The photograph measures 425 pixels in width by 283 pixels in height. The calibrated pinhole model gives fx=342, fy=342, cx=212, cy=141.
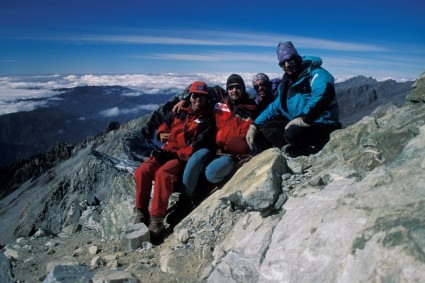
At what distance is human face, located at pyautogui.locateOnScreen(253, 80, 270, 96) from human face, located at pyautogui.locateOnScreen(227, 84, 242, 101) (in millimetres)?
1730

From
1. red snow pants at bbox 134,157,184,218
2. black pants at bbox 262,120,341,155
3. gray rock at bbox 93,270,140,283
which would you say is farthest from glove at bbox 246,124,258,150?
gray rock at bbox 93,270,140,283

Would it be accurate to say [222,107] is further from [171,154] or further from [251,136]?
[171,154]

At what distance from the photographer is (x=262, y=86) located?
1102cm

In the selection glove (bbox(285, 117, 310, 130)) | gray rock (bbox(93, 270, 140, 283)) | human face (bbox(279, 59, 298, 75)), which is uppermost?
human face (bbox(279, 59, 298, 75))

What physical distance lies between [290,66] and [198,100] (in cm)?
266

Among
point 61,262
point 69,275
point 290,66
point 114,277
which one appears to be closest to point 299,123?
point 290,66

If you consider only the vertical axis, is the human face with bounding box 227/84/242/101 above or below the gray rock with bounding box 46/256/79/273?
above

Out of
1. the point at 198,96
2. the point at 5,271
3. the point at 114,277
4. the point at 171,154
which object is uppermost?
the point at 198,96

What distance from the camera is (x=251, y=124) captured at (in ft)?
31.8

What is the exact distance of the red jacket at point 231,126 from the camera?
9.19 m

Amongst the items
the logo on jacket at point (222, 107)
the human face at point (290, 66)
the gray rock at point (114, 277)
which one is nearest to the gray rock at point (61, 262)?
the gray rock at point (114, 277)

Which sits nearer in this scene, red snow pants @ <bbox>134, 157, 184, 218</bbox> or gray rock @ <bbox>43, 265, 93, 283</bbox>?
gray rock @ <bbox>43, 265, 93, 283</bbox>

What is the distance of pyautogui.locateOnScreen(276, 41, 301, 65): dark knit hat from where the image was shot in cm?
911

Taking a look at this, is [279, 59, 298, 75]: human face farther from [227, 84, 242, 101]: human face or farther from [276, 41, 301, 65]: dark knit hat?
[227, 84, 242, 101]: human face
